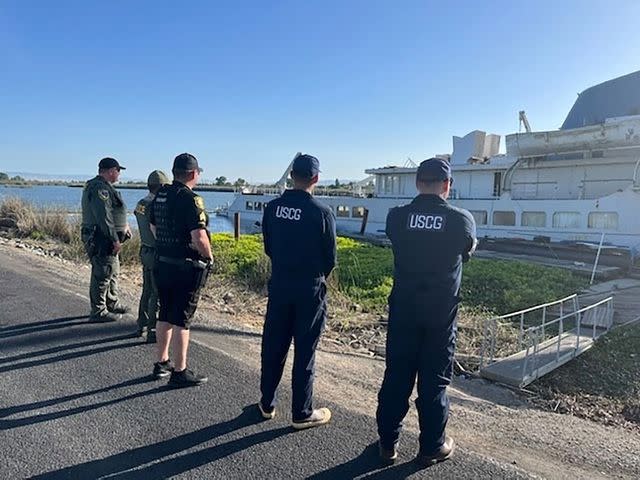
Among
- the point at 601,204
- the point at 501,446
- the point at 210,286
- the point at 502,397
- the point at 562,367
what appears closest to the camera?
the point at 501,446

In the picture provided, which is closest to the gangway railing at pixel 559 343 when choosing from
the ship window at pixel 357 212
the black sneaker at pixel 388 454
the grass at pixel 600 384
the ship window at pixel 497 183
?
the grass at pixel 600 384

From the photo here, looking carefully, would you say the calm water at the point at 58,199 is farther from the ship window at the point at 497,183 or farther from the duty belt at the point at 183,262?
the ship window at the point at 497,183

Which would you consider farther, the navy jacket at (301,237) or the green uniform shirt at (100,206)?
the green uniform shirt at (100,206)

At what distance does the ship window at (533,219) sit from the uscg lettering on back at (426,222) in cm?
1997

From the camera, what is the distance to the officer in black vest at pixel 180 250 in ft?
12.6

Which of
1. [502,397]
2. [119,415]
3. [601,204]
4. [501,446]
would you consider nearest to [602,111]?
[601,204]

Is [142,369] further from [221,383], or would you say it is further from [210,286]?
[210,286]

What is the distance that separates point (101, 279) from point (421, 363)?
14.2 feet

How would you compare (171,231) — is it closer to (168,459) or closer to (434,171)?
(168,459)

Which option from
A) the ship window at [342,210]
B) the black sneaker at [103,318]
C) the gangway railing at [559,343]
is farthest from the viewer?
the ship window at [342,210]

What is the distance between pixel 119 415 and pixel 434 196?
9.32ft

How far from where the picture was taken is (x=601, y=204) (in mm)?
18797

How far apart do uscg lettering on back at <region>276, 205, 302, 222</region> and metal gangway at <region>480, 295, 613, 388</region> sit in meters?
3.20

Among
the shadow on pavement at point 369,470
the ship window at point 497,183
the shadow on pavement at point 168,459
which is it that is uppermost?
the ship window at point 497,183
